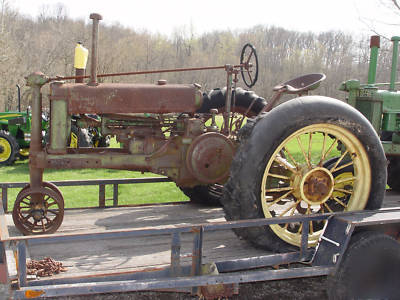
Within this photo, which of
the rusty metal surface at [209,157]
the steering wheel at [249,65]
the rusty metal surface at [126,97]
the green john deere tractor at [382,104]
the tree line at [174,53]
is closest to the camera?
the rusty metal surface at [126,97]

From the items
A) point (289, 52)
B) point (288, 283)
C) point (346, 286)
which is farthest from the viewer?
point (289, 52)

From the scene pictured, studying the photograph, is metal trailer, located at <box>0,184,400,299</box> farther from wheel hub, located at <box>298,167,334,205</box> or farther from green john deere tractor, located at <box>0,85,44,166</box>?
green john deere tractor, located at <box>0,85,44,166</box>

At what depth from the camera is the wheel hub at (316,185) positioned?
3.13 metres

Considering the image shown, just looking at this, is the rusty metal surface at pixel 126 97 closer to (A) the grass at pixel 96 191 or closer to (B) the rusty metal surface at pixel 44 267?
(B) the rusty metal surface at pixel 44 267

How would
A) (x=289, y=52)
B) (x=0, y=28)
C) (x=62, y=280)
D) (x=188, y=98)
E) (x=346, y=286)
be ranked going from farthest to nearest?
(x=289, y=52), (x=0, y=28), (x=188, y=98), (x=346, y=286), (x=62, y=280)

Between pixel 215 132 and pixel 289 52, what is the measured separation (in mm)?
37921

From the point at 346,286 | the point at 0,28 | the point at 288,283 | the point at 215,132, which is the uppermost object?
the point at 0,28

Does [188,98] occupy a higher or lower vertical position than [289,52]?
lower

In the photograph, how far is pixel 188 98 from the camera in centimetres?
414

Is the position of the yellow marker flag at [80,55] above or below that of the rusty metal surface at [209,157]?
above

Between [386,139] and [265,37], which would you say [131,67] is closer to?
[265,37]

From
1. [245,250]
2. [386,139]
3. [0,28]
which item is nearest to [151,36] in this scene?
[0,28]

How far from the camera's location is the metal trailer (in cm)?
229

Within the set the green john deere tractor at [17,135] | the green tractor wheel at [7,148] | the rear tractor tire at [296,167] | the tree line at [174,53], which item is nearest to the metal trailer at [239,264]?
the rear tractor tire at [296,167]
